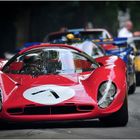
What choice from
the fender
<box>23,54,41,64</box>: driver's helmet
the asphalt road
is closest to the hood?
the fender

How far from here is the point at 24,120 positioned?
34.6ft

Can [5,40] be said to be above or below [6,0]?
below

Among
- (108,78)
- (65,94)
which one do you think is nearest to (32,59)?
(108,78)

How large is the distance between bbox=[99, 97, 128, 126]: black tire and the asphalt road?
0.09 meters

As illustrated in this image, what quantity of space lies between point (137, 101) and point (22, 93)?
3988 mm

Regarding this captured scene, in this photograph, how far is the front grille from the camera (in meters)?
10.5

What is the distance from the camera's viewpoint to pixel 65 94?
34.8 ft

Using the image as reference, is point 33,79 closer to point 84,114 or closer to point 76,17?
point 84,114

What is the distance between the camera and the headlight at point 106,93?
10672 millimetres

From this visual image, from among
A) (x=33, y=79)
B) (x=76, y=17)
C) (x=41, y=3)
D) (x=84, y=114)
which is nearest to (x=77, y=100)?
(x=84, y=114)

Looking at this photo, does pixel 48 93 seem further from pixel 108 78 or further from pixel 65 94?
pixel 108 78

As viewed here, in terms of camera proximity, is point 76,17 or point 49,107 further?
point 76,17

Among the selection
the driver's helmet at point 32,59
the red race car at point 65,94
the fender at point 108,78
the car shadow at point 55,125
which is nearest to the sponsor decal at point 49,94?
the red race car at point 65,94

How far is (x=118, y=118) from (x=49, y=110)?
98 cm
